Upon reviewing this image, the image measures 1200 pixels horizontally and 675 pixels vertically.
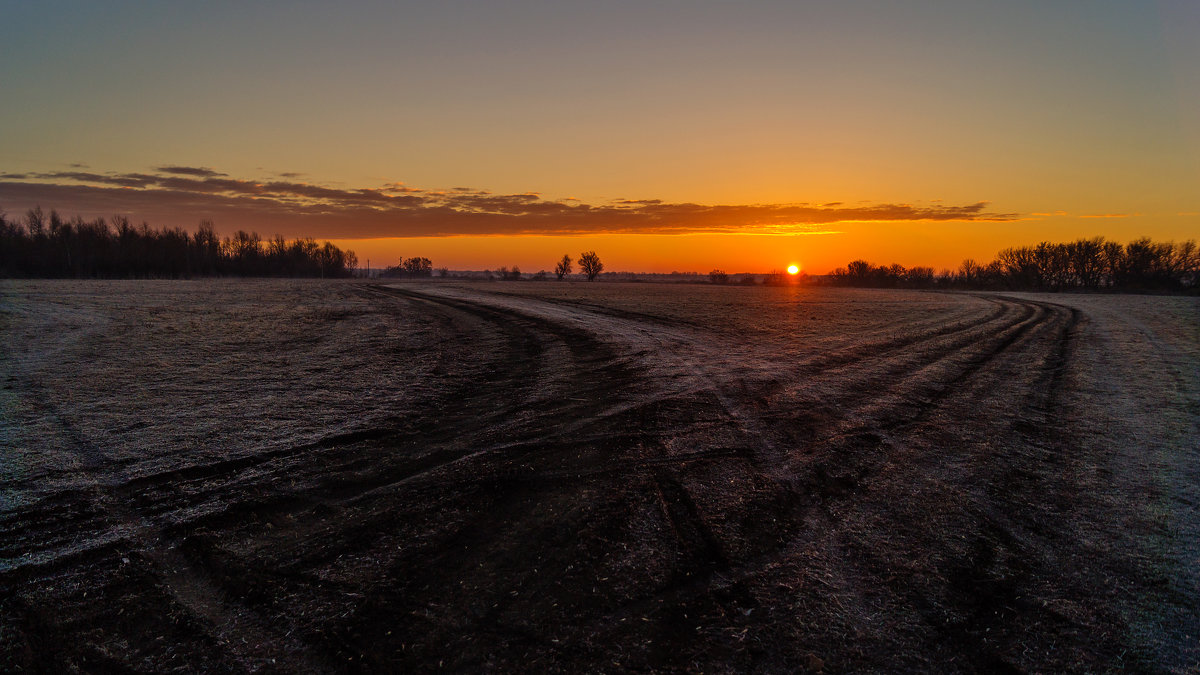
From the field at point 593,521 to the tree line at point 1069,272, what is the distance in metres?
75.6

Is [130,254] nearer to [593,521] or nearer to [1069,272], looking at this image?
[593,521]

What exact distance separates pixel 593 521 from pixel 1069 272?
96941mm

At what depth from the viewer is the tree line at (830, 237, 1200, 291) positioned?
63.2m

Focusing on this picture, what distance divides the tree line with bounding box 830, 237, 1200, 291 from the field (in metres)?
75.6

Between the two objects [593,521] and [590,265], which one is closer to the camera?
[593,521]

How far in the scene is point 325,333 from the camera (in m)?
13.7

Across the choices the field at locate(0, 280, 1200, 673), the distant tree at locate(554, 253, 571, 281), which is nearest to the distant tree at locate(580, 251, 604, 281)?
the distant tree at locate(554, 253, 571, 281)

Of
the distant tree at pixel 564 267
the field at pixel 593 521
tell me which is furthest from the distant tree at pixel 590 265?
the field at pixel 593 521

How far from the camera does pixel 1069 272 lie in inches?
2928

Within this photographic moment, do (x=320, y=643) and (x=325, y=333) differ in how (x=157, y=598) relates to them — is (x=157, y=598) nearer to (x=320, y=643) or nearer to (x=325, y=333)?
(x=320, y=643)

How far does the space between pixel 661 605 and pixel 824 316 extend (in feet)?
65.8

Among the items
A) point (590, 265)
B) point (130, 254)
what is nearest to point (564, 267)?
point (590, 265)

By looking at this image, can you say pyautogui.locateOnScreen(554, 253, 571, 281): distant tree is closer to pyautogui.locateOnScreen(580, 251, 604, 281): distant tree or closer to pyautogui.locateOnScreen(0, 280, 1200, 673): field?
pyautogui.locateOnScreen(580, 251, 604, 281): distant tree

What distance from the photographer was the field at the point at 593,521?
2547mm
